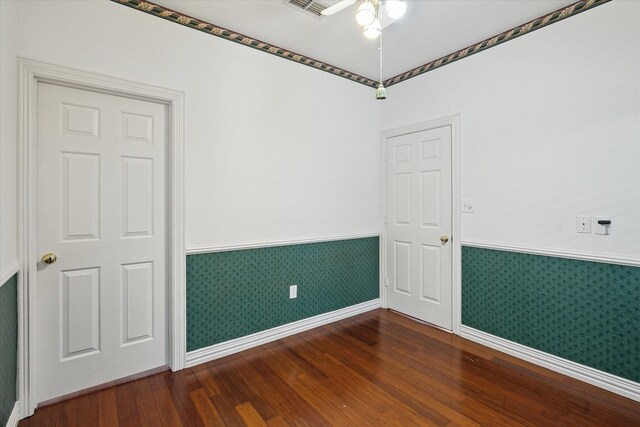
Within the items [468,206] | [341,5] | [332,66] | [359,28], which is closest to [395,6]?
[341,5]

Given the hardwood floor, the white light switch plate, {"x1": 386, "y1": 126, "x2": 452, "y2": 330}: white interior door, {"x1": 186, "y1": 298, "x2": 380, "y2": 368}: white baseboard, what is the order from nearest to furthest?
the hardwood floor, {"x1": 186, "y1": 298, "x2": 380, "y2": 368}: white baseboard, the white light switch plate, {"x1": 386, "y1": 126, "x2": 452, "y2": 330}: white interior door

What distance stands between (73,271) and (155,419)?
1.10 meters

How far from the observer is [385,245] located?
12.3 ft

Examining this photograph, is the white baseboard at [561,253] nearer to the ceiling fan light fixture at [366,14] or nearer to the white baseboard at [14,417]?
the ceiling fan light fixture at [366,14]

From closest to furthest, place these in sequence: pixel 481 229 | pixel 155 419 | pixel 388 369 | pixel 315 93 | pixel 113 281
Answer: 1. pixel 155 419
2. pixel 113 281
3. pixel 388 369
4. pixel 481 229
5. pixel 315 93

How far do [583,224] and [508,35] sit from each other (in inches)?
64.8

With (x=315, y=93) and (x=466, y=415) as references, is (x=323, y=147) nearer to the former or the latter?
(x=315, y=93)

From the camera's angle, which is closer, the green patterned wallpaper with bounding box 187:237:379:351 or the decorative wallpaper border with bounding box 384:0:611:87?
the decorative wallpaper border with bounding box 384:0:611:87

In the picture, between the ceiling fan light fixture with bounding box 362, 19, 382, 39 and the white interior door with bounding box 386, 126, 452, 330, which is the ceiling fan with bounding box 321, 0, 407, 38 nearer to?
the ceiling fan light fixture with bounding box 362, 19, 382, 39

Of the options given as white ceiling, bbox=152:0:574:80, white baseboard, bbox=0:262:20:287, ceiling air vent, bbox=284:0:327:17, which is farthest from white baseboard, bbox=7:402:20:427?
ceiling air vent, bbox=284:0:327:17

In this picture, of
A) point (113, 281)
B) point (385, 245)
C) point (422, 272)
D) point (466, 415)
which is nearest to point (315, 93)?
point (385, 245)

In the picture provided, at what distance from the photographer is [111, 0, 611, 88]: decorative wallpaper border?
2.23 m

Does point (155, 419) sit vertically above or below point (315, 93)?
below

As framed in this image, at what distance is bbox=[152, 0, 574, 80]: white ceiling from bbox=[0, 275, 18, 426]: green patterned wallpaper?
6.84 ft
